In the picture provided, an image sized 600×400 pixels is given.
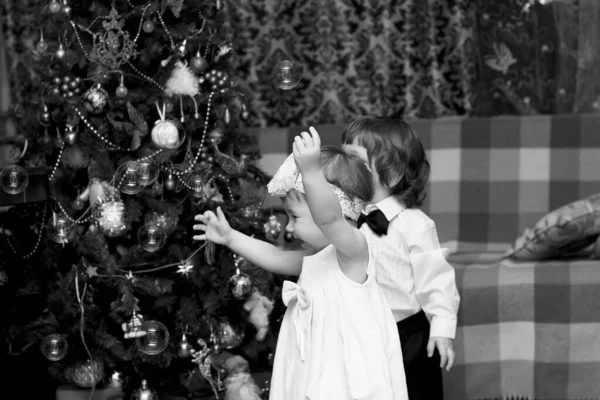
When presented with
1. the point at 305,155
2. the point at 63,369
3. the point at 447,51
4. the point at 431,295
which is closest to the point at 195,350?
the point at 63,369

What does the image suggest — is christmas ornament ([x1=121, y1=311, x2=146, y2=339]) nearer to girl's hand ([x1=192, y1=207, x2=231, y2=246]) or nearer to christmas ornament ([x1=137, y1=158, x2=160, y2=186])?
christmas ornament ([x1=137, y1=158, x2=160, y2=186])

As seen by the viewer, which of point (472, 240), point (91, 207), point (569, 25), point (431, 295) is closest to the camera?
point (431, 295)

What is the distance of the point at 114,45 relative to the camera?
2670mm

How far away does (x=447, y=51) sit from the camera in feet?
14.2

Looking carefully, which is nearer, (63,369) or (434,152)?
(63,369)

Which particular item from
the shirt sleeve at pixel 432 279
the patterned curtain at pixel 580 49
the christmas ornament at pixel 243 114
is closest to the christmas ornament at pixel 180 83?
the christmas ornament at pixel 243 114

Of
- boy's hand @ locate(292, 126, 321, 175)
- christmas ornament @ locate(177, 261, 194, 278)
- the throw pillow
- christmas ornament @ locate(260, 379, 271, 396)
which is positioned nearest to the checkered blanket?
the throw pillow

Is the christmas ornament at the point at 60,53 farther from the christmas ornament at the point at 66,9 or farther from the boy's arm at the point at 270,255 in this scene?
the boy's arm at the point at 270,255

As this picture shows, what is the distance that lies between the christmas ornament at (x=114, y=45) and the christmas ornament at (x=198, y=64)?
176 mm

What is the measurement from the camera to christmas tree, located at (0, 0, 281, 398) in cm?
262

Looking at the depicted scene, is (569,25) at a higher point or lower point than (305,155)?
higher

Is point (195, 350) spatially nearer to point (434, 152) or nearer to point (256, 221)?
point (256, 221)

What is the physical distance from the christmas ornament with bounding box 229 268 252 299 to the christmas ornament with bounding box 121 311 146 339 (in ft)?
0.93

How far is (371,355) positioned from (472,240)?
2.03m
